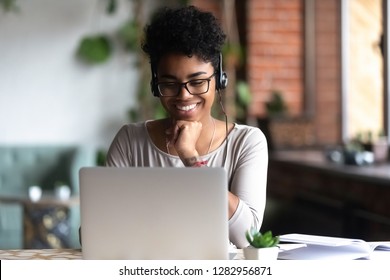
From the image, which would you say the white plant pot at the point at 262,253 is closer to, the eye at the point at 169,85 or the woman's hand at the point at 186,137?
the woman's hand at the point at 186,137

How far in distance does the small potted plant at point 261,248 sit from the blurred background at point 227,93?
321 centimetres

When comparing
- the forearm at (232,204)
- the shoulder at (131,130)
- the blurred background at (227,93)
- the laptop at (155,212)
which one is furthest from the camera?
the blurred background at (227,93)

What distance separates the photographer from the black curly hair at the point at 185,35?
219cm

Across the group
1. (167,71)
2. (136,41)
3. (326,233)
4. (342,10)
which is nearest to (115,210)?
(167,71)

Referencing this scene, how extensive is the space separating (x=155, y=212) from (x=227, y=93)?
5.17 m

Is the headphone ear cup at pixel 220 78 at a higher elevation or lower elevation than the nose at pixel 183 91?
higher

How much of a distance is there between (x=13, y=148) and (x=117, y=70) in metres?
1.14

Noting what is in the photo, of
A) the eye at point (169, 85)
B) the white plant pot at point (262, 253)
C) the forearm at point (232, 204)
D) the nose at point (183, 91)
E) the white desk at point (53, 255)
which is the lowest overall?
the white desk at point (53, 255)

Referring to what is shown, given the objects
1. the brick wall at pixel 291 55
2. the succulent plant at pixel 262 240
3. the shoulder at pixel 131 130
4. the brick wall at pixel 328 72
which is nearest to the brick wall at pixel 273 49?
the brick wall at pixel 291 55

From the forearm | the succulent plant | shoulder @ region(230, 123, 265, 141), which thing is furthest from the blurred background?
the succulent plant

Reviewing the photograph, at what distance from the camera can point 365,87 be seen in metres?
6.10

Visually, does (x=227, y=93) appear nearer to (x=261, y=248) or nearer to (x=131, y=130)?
(x=131, y=130)

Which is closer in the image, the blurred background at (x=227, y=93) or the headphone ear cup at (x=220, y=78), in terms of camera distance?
the headphone ear cup at (x=220, y=78)

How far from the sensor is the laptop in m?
1.64
